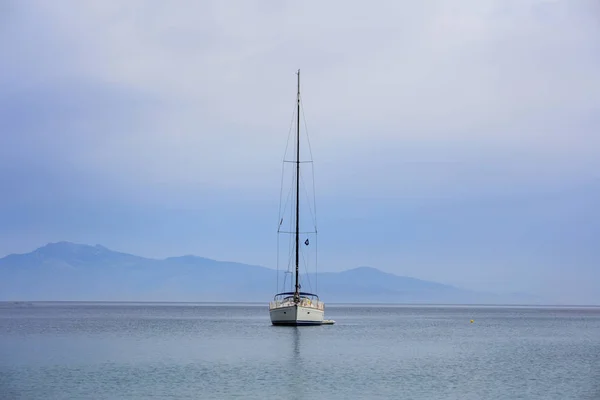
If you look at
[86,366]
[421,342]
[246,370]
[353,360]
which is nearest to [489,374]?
[353,360]

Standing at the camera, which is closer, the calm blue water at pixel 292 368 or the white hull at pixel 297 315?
the calm blue water at pixel 292 368

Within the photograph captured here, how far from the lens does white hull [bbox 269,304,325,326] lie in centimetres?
9294

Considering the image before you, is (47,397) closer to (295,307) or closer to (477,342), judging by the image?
(295,307)

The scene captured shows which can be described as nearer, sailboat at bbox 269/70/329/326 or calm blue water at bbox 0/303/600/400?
calm blue water at bbox 0/303/600/400

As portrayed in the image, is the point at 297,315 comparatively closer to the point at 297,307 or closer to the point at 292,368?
the point at 297,307

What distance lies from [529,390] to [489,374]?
7801 millimetres

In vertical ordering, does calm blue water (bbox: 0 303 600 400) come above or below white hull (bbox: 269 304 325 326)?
below

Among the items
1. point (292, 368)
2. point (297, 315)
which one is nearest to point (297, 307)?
point (297, 315)

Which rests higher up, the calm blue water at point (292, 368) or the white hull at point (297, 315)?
the white hull at point (297, 315)

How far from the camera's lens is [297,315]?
93.2 metres

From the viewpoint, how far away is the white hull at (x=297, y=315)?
305 ft

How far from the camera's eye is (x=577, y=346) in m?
91.4

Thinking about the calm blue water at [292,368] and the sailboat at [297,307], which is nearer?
the calm blue water at [292,368]

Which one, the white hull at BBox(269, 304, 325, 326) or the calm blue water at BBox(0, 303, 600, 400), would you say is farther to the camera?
the white hull at BBox(269, 304, 325, 326)
